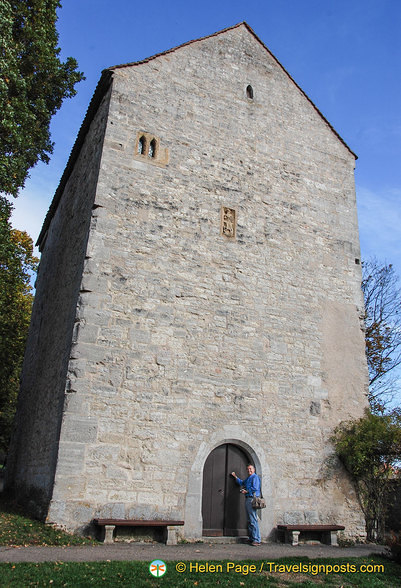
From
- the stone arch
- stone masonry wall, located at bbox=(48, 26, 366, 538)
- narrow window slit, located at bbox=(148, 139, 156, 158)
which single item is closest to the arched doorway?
the stone arch

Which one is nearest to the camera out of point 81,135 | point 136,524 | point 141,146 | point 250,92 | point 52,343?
point 136,524

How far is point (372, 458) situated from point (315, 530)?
1.80 metres

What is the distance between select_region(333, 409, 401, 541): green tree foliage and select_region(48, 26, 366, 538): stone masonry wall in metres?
0.32

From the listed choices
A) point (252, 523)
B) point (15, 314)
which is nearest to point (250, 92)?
point (252, 523)

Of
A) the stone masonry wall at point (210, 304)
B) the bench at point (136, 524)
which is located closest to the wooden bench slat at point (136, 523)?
the bench at point (136, 524)

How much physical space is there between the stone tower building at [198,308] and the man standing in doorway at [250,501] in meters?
0.42

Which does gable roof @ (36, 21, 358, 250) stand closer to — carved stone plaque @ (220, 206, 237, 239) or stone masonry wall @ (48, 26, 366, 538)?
stone masonry wall @ (48, 26, 366, 538)

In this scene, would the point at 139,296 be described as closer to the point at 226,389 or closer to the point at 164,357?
the point at 164,357

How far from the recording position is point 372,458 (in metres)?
8.95

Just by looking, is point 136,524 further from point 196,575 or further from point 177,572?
point 196,575

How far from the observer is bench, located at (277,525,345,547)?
25.9ft

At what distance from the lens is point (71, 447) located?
689 cm

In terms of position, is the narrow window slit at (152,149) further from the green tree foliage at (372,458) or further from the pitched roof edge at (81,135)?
the green tree foliage at (372,458)

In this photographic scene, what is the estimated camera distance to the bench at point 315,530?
7906mm
